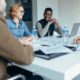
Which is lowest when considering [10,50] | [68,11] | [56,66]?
[56,66]

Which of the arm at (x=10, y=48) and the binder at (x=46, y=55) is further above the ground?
the arm at (x=10, y=48)

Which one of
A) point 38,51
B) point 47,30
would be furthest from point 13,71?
point 47,30

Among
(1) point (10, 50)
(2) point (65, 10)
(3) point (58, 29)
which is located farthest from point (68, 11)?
(1) point (10, 50)

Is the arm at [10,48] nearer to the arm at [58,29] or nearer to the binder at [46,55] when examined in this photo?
the binder at [46,55]

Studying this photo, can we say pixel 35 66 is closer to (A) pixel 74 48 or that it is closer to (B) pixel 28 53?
(B) pixel 28 53

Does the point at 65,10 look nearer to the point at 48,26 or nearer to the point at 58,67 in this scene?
the point at 48,26

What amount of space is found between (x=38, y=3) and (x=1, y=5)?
3791 mm

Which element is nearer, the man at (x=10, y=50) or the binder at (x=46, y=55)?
the man at (x=10, y=50)

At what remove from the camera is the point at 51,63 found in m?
1.33

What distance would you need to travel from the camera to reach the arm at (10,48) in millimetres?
1126

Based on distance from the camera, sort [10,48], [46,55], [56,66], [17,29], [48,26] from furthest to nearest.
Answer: [48,26] → [17,29] → [46,55] → [56,66] → [10,48]

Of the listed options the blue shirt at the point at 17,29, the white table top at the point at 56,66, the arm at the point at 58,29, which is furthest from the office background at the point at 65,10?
the white table top at the point at 56,66

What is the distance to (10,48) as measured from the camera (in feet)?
3.74

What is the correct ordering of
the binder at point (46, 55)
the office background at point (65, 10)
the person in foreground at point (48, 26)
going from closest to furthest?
1. the binder at point (46, 55)
2. the person in foreground at point (48, 26)
3. the office background at point (65, 10)
